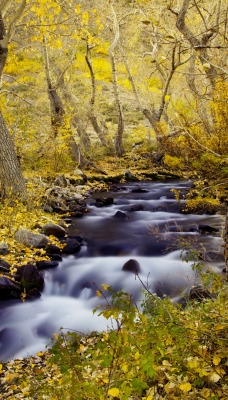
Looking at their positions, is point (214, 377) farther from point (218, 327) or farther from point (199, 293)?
point (199, 293)

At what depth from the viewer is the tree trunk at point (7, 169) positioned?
32.4ft

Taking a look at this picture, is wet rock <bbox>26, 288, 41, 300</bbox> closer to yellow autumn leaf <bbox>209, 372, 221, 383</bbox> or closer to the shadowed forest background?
yellow autumn leaf <bbox>209, 372, 221, 383</bbox>

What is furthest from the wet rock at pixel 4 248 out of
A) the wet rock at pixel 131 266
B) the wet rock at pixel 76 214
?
the wet rock at pixel 76 214

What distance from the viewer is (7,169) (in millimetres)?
9984

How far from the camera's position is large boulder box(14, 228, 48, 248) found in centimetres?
806

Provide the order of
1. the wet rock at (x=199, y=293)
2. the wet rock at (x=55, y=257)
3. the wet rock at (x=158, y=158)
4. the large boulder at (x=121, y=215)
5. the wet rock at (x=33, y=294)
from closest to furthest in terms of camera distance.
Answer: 1. the wet rock at (x=199, y=293)
2. the wet rock at (x=33, y=294)
3. the wet rock at (x=55, y=257)
4. the large boulder at (x=121, y=215)
5. the wet rock at (x=158, y=158)

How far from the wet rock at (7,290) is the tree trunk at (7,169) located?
3.90 meters

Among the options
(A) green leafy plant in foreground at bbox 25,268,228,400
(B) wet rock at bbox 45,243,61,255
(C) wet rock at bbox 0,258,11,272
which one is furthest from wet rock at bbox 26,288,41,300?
(A) green leafy plant in foreground at bbox 25,268,228,400

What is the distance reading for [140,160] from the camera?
20.0 metres

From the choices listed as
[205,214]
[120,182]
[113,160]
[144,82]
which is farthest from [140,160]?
[205,214]

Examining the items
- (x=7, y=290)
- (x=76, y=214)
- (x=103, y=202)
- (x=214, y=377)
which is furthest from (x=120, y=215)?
(x=214, y=377)

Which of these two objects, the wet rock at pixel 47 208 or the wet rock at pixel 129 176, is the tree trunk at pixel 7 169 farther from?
the wet rock at pixel 129 176

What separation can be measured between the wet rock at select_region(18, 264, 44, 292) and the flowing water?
27 cm

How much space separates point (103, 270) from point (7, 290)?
2244mm
